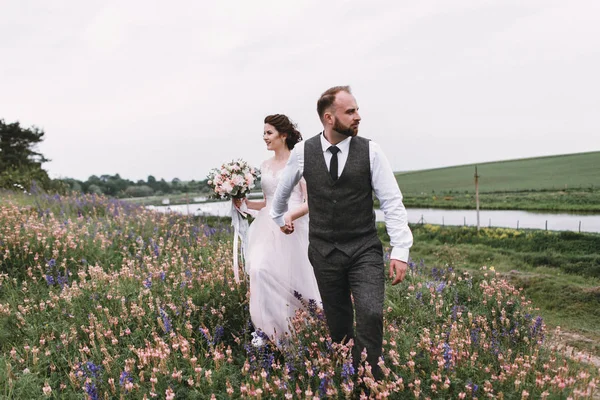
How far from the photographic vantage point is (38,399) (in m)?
4.11

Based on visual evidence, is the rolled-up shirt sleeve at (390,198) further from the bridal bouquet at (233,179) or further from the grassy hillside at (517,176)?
the grassy hillside at (517,176)

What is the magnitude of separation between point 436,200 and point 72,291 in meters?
49.7

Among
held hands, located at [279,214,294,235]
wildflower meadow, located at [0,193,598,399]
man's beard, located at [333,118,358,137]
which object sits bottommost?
wildflower meadow, located at [0,193,598,399]

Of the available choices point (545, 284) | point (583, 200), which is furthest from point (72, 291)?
point (583, 200)

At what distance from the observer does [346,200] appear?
3791 millimetres

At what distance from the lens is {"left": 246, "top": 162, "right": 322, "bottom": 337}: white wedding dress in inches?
205

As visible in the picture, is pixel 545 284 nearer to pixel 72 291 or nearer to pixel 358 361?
pixel 358 361

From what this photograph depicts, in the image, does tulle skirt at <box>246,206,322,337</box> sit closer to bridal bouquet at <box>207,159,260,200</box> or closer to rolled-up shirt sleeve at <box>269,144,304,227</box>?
bridal bouquet at <box>207,159,260,200</box>

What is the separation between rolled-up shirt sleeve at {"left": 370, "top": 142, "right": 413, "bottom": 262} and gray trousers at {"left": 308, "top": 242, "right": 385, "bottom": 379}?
21 cm

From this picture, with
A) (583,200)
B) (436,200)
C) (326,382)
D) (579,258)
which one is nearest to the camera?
(326,382)

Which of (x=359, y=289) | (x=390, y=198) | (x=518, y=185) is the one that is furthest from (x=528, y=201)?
(x=359, y=289)

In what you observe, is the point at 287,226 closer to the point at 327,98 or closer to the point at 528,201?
the point at 327,98

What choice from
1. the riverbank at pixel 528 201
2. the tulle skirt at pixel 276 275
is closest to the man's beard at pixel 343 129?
the tulle skirt at pixel 276 275

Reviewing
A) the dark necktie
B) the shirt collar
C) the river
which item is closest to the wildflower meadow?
the dark necktie
